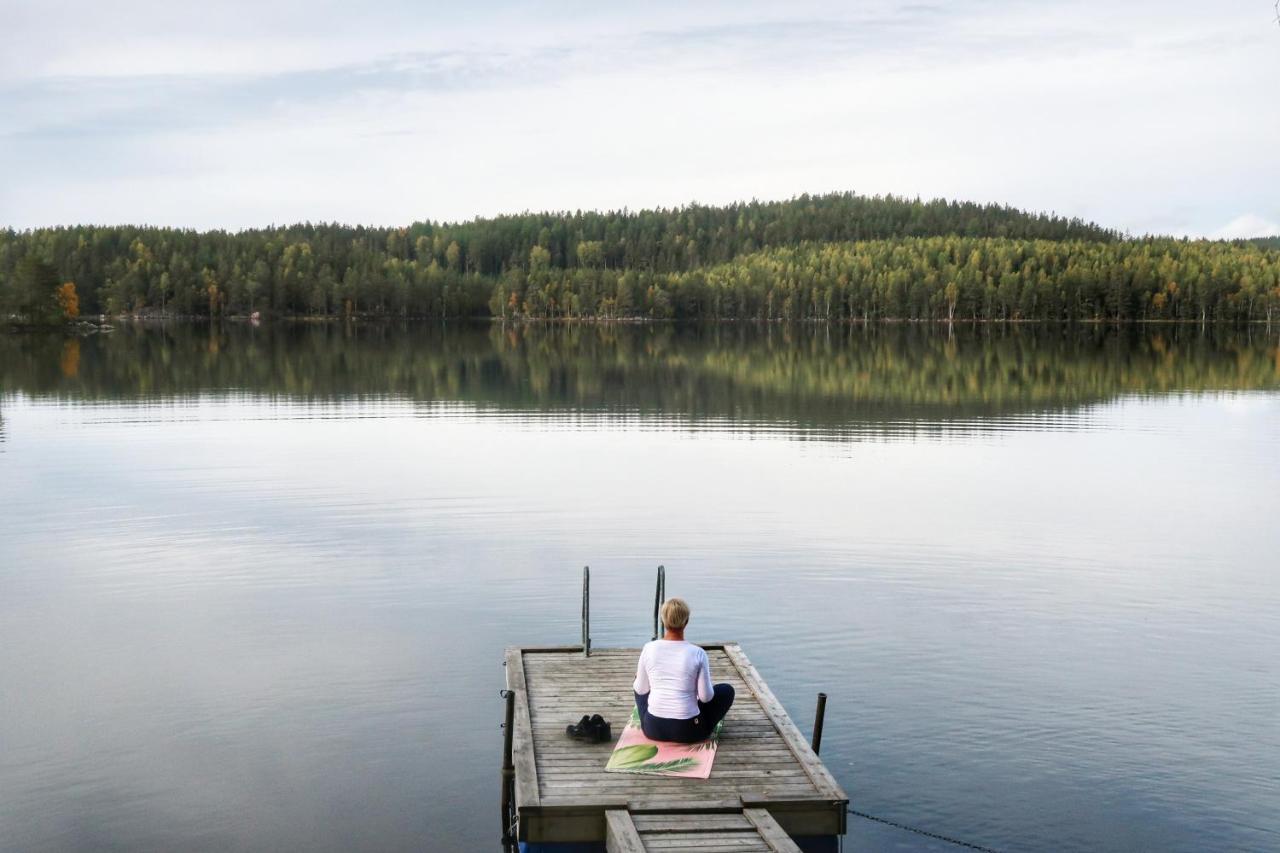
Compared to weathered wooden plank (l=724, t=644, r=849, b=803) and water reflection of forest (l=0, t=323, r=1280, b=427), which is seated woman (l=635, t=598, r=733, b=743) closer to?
weathered wooden plank (l=724, t=644, r=849, b=803)

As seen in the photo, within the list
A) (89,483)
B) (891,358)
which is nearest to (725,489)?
(89,483)

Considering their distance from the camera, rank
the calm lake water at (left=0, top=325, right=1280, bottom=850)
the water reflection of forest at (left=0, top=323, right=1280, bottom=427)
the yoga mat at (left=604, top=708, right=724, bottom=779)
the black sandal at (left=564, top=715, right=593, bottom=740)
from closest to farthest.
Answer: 1. the yoga mat at (left=604, top=708, right=724, bottom=779)
2. the black sandal at (left=564, top=715, right=593, bottom=740)
3. the calm lake water at (left=0, top=325, right=1280, bottom=850)
4. the water reflection of forest at (left=0, top=323, right=1280, bottom=427)

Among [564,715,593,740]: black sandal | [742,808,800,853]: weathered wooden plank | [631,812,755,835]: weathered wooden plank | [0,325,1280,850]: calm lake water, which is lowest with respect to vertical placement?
[0,325,1280,850]: calm lake water

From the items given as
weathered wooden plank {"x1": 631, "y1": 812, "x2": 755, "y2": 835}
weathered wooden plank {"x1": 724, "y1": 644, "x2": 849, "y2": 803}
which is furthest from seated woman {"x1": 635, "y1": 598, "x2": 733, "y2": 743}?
weathered wooden plank {"x1": 631, "y1": 812, "x2": 755, "y2": 835}

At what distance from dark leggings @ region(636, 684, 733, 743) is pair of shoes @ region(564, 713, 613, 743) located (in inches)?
15.5

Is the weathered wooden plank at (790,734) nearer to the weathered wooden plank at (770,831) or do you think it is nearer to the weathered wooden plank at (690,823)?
the weathered wooden plank at (770,831)

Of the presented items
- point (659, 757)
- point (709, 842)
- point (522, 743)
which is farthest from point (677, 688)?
point (709, 842)

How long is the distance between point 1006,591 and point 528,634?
8861 millimetres

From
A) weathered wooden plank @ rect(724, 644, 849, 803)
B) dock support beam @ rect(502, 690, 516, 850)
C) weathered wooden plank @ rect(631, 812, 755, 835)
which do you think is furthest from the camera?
dock support beam @ rect(502, 690, 516, 850)

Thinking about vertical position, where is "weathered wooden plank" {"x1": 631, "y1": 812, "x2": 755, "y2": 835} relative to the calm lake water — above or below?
above

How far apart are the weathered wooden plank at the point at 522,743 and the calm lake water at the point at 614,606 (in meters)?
0.93

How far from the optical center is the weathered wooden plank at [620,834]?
10.8 m

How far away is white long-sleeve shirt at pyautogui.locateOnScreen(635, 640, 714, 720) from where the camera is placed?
42.3ft

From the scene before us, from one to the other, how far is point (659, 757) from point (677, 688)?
0.70m
